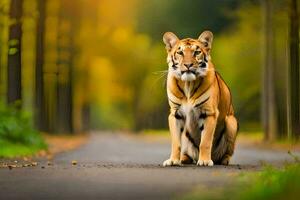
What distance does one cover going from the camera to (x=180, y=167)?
523 inches

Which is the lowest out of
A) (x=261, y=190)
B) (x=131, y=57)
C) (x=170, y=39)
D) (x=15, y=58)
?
(x=261, y=190)

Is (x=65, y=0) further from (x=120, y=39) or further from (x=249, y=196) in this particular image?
(x=249, y=196)

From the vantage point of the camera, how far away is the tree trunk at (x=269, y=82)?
1325 inches

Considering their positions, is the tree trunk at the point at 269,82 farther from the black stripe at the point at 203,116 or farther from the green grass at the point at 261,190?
the green grass at the point at 261,190

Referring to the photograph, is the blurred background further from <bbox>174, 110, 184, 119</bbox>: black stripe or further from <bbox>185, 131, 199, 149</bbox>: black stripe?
<bbox>174, 110, 184, 119</bbox>: black stripe

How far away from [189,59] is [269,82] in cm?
2098

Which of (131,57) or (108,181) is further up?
(131,57)

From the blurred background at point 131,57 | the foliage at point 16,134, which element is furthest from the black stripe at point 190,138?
the blurred background at point 131,57

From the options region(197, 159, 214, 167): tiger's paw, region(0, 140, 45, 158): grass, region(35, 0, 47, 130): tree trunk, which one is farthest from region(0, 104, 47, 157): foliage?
A: region(35, 0, 47, 130): tree trunk

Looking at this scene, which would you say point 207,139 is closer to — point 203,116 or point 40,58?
point 203,116

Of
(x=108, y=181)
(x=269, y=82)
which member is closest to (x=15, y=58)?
(x=269, y=82)

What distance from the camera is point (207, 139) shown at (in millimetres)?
13508

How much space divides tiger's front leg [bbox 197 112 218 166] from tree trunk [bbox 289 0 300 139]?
58.4 feet

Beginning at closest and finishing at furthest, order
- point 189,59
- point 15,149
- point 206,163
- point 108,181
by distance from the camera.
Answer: point 108,181 → point 189,59 → point 206,163 → point 15,149
